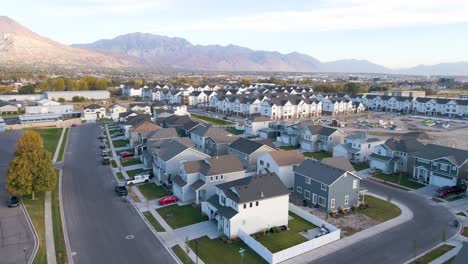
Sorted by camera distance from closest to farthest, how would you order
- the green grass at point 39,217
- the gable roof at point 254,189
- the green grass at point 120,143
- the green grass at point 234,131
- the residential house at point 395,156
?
1. the green grass at point 39,217
2. the gable roof at point 254,189
3. the residential house at point 395,156
4. the green grass at point 120,143
5. the green grass at point 234,131

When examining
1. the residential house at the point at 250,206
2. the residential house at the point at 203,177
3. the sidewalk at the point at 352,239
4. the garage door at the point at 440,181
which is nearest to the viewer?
the sidewalk at the point at 352,239

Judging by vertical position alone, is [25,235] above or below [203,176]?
below

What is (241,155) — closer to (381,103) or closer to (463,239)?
(463,239)

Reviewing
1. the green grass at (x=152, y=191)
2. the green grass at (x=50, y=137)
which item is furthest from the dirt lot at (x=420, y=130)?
the green grass at (x=50, y=137)

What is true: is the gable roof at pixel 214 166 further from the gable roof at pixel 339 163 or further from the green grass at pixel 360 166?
the green grass at pixel 360 166

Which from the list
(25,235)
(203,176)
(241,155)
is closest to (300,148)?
(241,155)

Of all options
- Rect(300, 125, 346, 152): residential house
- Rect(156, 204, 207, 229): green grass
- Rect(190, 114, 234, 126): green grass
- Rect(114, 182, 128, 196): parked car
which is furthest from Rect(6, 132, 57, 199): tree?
Rect(190, 114, 234, 126): green grass

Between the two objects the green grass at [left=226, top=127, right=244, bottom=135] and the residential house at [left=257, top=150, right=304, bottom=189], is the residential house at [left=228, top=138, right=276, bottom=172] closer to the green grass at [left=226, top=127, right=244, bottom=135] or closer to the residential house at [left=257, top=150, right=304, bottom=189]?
the residential house at [left=257, top=150, right=304, bottom=189]
